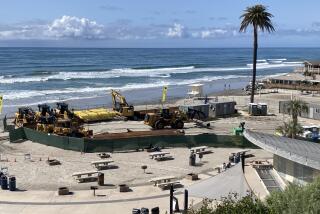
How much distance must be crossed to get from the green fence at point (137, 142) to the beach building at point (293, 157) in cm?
1023

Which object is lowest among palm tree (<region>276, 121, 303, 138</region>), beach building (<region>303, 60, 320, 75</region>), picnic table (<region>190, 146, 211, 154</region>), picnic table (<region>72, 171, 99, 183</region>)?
picnic table (<region>72, 171, 99, 183</region>)

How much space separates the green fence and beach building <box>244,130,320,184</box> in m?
10.2

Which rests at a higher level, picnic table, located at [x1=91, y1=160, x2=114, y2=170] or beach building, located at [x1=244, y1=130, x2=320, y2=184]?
beach building, located at [x1=244, y1=130, x2=320, y2=184]

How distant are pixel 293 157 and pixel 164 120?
884 inches

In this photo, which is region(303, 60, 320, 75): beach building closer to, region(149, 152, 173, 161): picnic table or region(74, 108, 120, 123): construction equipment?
region(74, 108, 120, 123): construction equipment

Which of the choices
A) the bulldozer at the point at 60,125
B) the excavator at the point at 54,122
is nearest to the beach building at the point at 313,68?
the excavator at the point at 54,122

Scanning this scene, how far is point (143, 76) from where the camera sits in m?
112

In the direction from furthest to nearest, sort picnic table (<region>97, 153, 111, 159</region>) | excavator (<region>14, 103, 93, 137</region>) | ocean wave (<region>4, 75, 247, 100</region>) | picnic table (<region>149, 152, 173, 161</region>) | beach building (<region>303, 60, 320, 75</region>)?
beach building (<region>303, 60, 320, 75</region>), ocean wave (<region>4, 75, 247, 100</region>), excavator (<region>14, 103, 93, 137</region>), picnic table (<region>97, 153, 111, 159</region>), picnic table (<region>149, 152, 173, 161</region>)

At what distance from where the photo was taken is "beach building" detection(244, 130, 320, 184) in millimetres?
23562

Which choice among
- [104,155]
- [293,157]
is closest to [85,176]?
[104,155]

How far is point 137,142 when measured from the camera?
37.4 m

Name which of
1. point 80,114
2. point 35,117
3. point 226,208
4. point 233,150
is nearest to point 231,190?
point 226,208

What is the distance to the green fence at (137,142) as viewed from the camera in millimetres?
36875

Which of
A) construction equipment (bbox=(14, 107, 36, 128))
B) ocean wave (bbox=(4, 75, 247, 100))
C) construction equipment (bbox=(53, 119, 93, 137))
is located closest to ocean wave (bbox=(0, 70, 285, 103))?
ocean wave (bbox=(4, 75, 247, 100))
